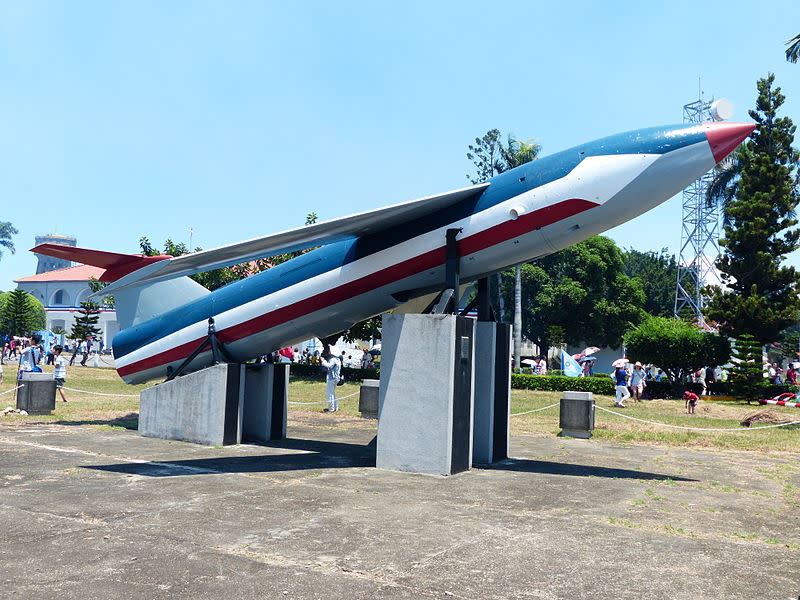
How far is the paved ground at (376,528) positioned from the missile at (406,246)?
2725 millimetres

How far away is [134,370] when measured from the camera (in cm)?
1490

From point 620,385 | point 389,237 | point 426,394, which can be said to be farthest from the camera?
point 620,385

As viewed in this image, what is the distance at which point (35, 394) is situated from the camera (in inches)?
698

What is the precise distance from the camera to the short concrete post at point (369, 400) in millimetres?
19859

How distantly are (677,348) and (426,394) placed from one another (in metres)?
24.1

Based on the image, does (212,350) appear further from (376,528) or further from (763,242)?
(763,242)

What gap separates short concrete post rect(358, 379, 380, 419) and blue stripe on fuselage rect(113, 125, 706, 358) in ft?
23.1

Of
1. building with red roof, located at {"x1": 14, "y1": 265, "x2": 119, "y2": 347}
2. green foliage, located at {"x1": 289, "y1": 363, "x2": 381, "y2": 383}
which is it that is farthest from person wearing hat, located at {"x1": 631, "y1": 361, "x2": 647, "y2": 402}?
building with red roof, located at {"x1": 14, "y1": 265, "x2": 119, "y2": 347}

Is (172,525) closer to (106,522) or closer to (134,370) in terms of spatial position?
(106,522)

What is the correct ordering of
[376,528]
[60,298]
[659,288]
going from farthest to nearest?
1. [60,298]
2. [659,288]
3. [376,528]

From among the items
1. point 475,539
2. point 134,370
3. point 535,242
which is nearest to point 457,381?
point 535,242

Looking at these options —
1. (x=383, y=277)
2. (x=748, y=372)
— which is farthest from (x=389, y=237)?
(x=748, y=372)

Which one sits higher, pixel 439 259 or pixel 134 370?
pixel 439 259

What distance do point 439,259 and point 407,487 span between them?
3.94 metres
